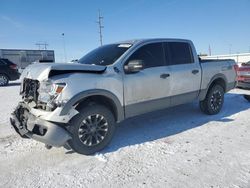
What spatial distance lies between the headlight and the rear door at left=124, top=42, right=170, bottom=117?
124 centimetres

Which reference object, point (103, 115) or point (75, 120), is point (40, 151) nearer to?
point (75, 120)

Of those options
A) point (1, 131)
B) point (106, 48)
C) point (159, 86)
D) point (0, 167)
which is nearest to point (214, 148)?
point (159, 86)

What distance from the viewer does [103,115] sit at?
4.13m

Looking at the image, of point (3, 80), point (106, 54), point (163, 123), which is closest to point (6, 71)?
point (3, 80)

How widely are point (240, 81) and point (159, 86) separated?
575 cm

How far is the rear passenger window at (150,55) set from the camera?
188 inches

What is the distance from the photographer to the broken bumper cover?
3.60 metres

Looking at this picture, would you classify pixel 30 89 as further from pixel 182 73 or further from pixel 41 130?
pixel 182 73

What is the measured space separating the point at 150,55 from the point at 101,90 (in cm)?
149

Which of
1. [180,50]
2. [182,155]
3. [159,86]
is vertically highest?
[180,50]

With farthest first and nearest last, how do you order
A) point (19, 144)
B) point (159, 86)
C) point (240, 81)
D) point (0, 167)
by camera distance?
1. point (240, 81)
2. point (159, 86)
3. point (19, 144)
4. point (0, 167)

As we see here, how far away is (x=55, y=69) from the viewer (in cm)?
368

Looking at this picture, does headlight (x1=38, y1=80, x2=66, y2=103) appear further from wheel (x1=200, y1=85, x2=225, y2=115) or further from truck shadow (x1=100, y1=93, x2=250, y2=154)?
wheel (x1=200, y1=85, x2=225, y2=115)

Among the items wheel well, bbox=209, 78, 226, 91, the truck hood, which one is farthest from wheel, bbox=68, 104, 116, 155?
wheel well, bbox=209, 78, 226, 91
